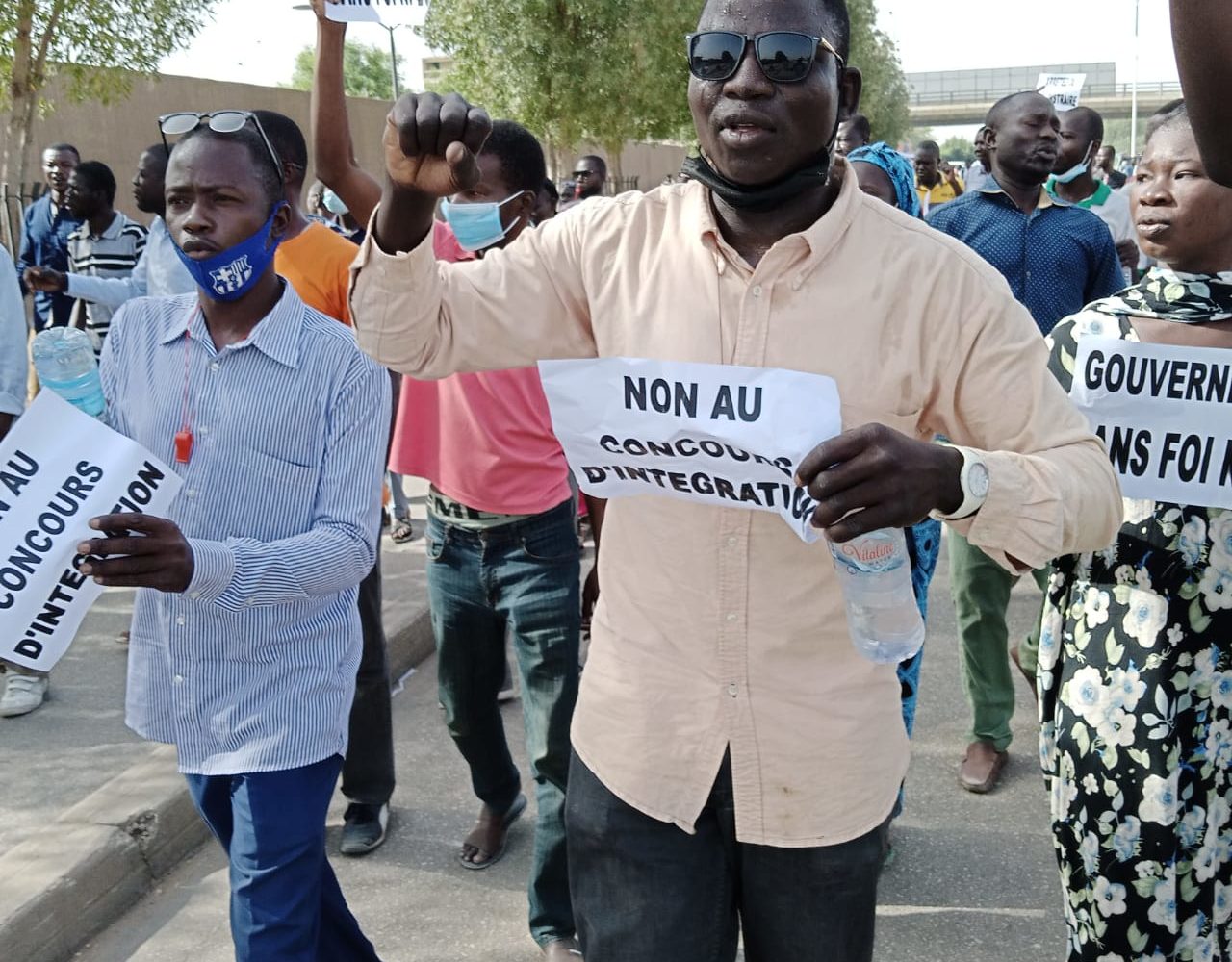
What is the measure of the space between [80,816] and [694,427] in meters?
2.98

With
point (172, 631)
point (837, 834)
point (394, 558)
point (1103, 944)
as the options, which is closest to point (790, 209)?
point (837, 834)

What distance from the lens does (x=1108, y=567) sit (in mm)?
2846

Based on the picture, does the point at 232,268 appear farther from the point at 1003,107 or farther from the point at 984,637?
the point at 1003,107

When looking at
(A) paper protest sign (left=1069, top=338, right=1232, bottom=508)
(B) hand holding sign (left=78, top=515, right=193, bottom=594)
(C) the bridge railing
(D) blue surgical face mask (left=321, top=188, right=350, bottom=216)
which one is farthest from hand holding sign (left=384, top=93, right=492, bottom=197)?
(C) the bridge railing

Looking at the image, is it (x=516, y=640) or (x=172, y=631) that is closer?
(x=172, y=631)

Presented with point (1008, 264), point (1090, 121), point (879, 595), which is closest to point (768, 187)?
point (879, 595)

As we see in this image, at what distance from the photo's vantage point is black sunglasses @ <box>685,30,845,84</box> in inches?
76.7

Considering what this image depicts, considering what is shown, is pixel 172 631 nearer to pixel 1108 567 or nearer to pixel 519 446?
pixel 519 446

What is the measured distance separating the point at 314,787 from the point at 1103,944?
1810 mm

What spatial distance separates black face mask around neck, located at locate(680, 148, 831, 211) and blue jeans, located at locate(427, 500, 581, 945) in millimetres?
1781

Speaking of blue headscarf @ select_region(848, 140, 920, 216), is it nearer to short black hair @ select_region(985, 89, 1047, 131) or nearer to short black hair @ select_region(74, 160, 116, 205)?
short black hair @ select_region(985, 89, 1047, 131)

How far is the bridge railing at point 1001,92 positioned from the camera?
263 feet

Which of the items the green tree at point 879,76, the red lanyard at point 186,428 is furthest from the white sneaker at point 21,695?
the green tree at point 879,76

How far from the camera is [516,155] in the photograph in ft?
12.8
